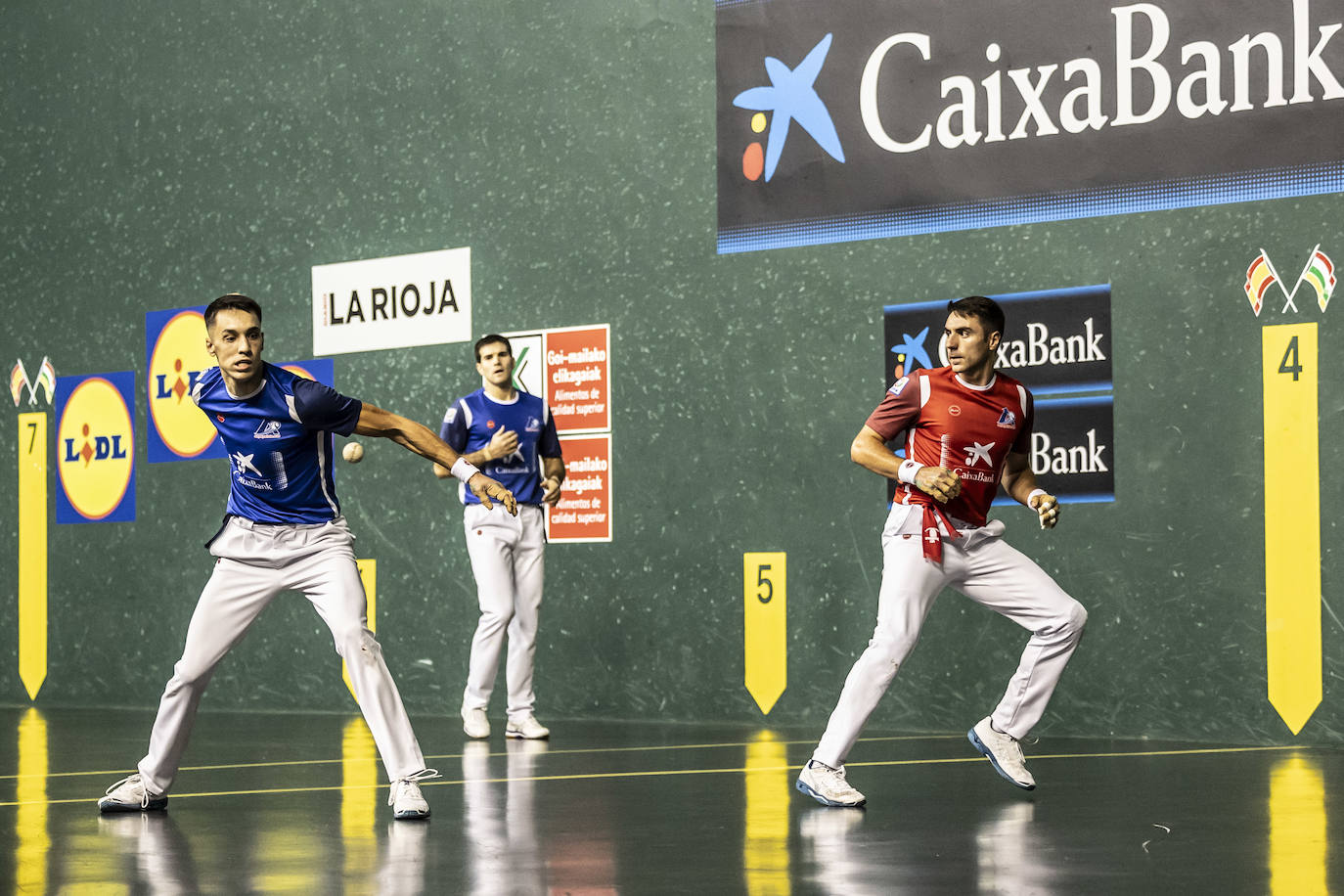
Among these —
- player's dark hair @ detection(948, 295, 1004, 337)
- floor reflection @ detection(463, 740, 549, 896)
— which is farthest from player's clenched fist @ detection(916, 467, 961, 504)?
floor reflection @ detection(463, 740, 549, 896)

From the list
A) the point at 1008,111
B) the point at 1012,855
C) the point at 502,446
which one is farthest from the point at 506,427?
the point at 1012,855

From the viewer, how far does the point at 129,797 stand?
5.62 metres

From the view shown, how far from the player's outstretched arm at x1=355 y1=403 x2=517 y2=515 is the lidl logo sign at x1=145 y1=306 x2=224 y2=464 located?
5331 millimetres

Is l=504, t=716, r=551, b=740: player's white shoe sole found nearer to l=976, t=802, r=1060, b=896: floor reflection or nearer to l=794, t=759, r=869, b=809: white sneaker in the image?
l=794, t=759, r=869, b=809: white sneaker

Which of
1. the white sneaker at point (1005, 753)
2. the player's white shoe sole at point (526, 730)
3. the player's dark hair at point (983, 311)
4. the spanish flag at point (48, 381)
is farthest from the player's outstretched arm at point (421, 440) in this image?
the spanish flag at point (48, 381)

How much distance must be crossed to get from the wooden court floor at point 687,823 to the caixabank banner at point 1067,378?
3.82ft

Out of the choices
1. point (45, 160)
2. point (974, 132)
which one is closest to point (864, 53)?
point (974, 132)

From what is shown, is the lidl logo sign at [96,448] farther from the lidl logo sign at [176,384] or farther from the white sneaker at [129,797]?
the white sneaker at [129,797]

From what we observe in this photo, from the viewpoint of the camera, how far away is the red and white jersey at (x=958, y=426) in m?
5.90

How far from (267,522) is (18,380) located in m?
6.73

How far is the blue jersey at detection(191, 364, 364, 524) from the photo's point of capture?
5.53 metres

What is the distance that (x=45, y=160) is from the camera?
37.7ft

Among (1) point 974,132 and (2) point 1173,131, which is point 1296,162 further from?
(1) point 974,132

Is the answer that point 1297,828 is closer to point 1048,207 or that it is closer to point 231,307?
point 231,307
